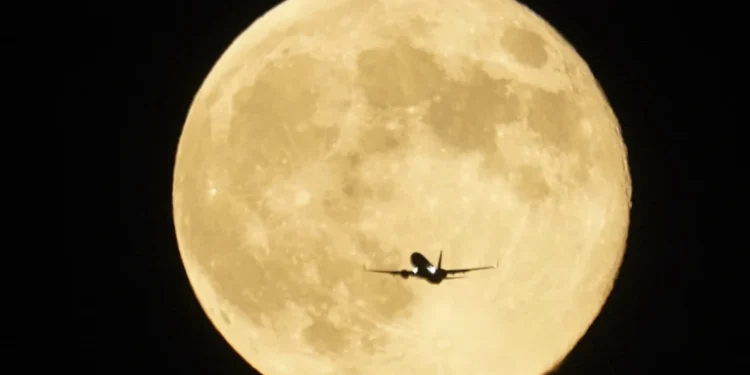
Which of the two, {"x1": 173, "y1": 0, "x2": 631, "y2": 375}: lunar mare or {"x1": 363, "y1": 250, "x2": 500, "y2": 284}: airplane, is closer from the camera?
{"x1": 363, "y1": 250, "x2": 500, "y2": 284}: airplane

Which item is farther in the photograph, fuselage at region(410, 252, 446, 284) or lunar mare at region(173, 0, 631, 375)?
lunar mare at region(173, 0, 631, 375)

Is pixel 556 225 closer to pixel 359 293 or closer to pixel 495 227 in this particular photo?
pixel 495 227

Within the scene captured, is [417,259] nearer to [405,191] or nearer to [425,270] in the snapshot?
[425,270]

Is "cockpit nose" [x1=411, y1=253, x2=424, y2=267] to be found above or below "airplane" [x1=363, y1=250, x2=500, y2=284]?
above

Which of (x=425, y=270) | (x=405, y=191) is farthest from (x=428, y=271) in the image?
(x=405, y=191)

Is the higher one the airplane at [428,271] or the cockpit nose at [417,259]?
the cockpit nose at [417,259]
